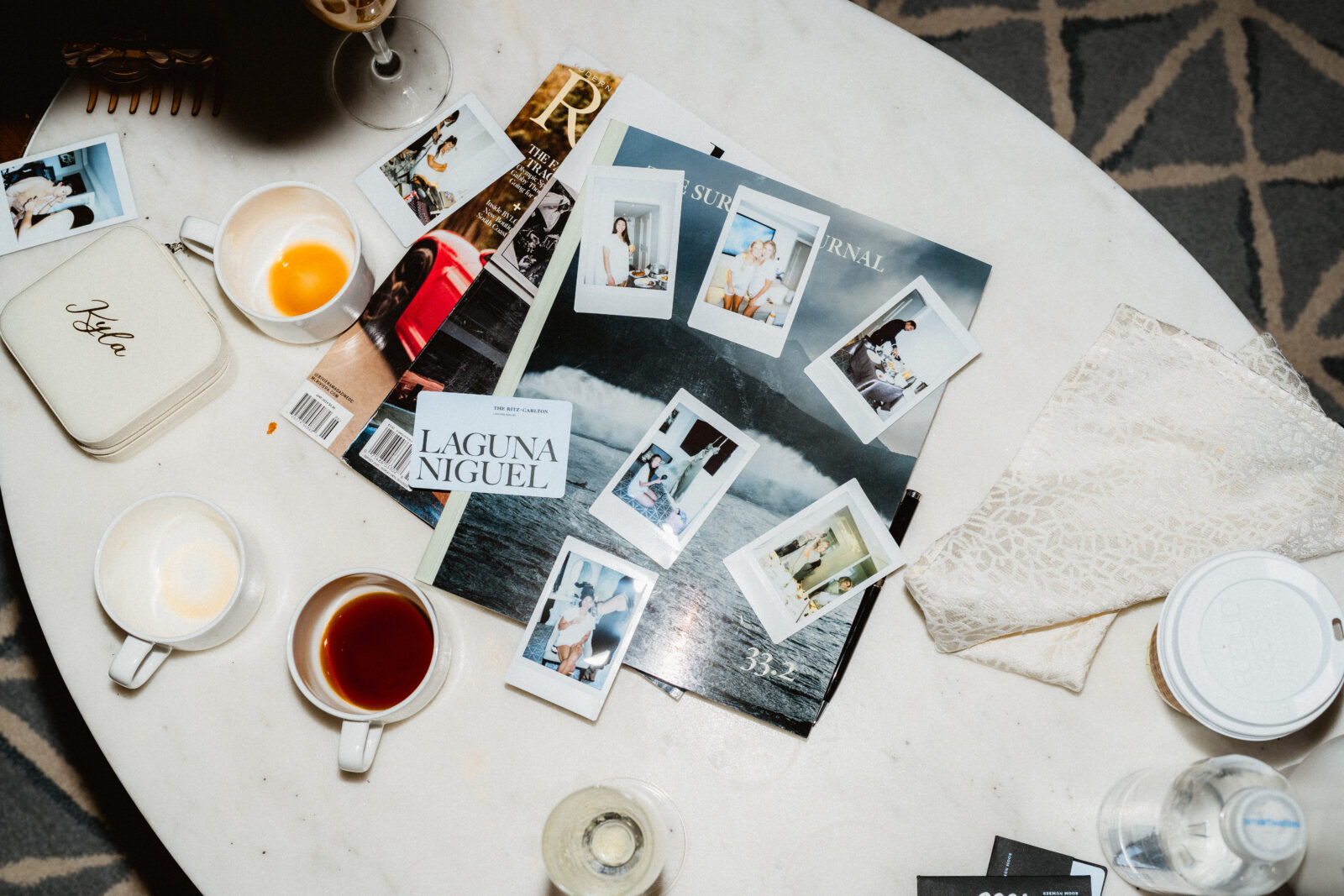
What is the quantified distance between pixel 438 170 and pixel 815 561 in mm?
566

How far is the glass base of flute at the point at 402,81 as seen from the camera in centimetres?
87

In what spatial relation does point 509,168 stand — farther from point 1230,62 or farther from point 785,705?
point 1230,62

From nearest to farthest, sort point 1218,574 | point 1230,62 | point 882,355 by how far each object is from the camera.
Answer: point 1218,574, point 882,355, point 1230,62

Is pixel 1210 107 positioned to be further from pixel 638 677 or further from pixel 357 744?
pixel 357 744

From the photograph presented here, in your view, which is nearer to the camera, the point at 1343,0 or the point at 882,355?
the point at 882,355

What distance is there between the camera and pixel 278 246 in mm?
851

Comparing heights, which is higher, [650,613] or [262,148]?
[262,148]

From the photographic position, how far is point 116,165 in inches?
34.1

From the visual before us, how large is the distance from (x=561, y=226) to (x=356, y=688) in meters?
0.51

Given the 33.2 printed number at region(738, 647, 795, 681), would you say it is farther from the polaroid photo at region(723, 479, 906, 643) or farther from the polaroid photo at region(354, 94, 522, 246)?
the polaroid photo at region(354, 94, 522, 246)

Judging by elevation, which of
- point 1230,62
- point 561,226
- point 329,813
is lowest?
point 329,813

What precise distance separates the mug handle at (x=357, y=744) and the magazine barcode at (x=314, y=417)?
289mm

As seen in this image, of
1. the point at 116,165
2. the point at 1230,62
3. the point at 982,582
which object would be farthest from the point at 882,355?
the point at 1230,62

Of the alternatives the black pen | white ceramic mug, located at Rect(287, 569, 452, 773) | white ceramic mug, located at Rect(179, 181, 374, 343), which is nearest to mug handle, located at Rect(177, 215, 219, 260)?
white ceramic mug, located at Rect(179, 181, 374, 343)
